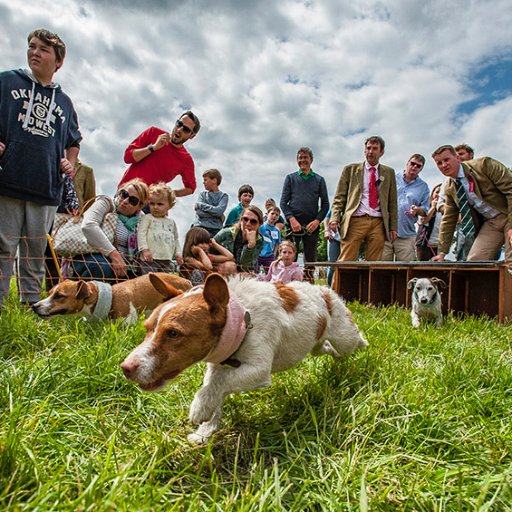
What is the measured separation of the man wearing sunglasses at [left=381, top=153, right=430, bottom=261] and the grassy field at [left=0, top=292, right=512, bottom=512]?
14.6 feet

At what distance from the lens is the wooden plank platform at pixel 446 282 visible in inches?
200

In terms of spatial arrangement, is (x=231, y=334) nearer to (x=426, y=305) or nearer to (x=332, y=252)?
(x=426, y=305)

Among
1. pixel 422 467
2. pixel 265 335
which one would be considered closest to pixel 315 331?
pixel 265 335

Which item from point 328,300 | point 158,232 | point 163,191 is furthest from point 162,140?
point 328,300

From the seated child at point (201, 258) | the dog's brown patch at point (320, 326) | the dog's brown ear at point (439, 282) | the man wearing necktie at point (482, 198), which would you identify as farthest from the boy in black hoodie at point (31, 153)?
the dog's brown ear at point (439, 282)

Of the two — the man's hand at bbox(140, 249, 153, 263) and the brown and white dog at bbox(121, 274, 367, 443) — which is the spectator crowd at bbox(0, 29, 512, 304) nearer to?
the man's hand at bbox(140, 249, 153, 263)

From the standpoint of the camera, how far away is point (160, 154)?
5.62m

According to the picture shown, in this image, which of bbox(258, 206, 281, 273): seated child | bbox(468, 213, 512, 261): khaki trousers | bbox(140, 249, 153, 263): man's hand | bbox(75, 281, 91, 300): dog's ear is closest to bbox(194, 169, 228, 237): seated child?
bbox(258, 206, 281, 273): seated child

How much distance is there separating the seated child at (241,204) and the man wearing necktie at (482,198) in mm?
3583

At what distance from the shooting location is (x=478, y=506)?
4.23ft

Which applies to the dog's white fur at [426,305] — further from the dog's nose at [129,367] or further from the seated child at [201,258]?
the dog's nose at [129,367]

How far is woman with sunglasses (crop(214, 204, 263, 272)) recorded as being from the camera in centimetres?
652

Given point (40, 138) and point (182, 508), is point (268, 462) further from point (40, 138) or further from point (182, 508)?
point (40, 138)

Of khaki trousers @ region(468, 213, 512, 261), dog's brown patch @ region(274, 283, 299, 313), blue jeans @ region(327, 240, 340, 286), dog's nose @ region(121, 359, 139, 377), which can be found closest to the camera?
dog's nose @ region(121, 359, 139, 377)
